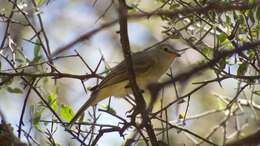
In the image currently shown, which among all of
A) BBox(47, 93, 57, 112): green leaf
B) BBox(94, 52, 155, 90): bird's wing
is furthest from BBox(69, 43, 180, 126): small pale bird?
BBox(47, 93, 57, 112): green leaf

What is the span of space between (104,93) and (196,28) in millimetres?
1175

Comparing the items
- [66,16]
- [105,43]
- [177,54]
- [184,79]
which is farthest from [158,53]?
[184,79]

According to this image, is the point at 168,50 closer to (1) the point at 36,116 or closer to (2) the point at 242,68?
(1) the point at 36,116

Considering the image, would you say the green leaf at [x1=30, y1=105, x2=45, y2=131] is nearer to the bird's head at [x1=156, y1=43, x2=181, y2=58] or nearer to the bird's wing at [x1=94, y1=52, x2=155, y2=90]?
the bird's wing at [x1=94, y1=52, x2=155, y2=90]

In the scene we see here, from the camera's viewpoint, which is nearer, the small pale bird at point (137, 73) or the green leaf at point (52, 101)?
the green leaf at point (52, 101)

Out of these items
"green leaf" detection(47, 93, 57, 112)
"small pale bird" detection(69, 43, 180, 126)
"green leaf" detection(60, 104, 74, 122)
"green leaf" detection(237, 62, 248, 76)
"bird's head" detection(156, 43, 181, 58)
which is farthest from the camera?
"bird's head" detection(156, 43, 181, 58)

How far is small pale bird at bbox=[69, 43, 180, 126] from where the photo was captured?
16.7 ft

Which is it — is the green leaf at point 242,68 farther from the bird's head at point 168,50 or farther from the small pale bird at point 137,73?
the bird's head at point 168,50

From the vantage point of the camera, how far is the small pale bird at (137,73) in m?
5.08

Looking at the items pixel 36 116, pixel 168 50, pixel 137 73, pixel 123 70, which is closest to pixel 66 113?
pixel 36 116

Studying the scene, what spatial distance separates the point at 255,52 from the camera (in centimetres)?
343

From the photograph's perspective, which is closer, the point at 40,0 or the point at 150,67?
the point at 40,0

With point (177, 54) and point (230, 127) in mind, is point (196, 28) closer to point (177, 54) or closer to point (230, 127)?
point (177, 54)

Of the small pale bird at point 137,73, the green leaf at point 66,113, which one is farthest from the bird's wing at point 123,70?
the green leaf at point 66,113
